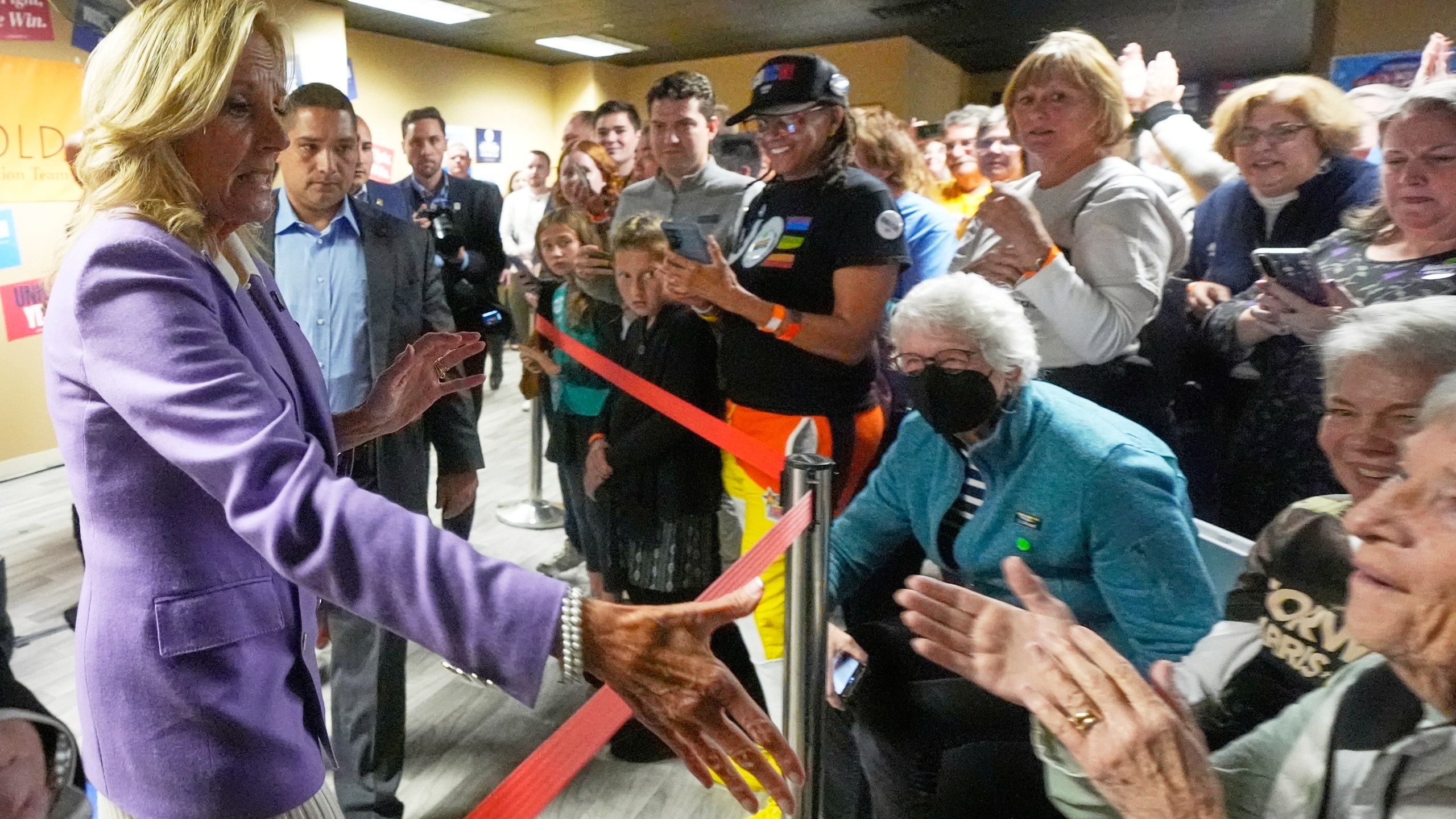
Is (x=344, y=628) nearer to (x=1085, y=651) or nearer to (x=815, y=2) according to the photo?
(x=1085, y=651)

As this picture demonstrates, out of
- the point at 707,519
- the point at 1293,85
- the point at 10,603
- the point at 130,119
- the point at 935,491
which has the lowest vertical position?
the point at 10,603

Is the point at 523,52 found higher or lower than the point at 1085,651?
higher

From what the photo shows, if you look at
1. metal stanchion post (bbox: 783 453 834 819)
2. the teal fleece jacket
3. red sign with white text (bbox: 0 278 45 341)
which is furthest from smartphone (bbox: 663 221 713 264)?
red sign with white text (bbox: 0 278 45 341)

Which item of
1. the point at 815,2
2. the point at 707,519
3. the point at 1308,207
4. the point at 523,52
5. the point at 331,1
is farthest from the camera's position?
the point at 523,52

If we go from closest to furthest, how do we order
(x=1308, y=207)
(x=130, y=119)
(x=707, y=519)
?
(x=130, y=119), (x=1308, y=207), (x=707, y=519)

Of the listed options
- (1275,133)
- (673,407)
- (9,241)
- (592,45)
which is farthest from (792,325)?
(9,241)

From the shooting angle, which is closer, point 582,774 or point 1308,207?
point 1308,207

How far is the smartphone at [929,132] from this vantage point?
13.6 feet

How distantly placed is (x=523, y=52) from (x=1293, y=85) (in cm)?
523

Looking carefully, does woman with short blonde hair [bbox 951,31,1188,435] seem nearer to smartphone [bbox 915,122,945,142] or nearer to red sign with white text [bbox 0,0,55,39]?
smartphone [bbox 915,122,945,142]

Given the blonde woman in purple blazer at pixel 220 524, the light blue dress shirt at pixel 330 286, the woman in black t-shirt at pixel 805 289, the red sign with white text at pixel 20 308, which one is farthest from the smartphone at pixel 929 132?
the red sign with white text at pixel 20 308

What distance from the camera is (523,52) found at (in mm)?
6047

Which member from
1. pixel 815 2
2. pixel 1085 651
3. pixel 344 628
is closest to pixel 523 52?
pixel 815 2

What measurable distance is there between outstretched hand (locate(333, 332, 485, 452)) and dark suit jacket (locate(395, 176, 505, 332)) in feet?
6.38
